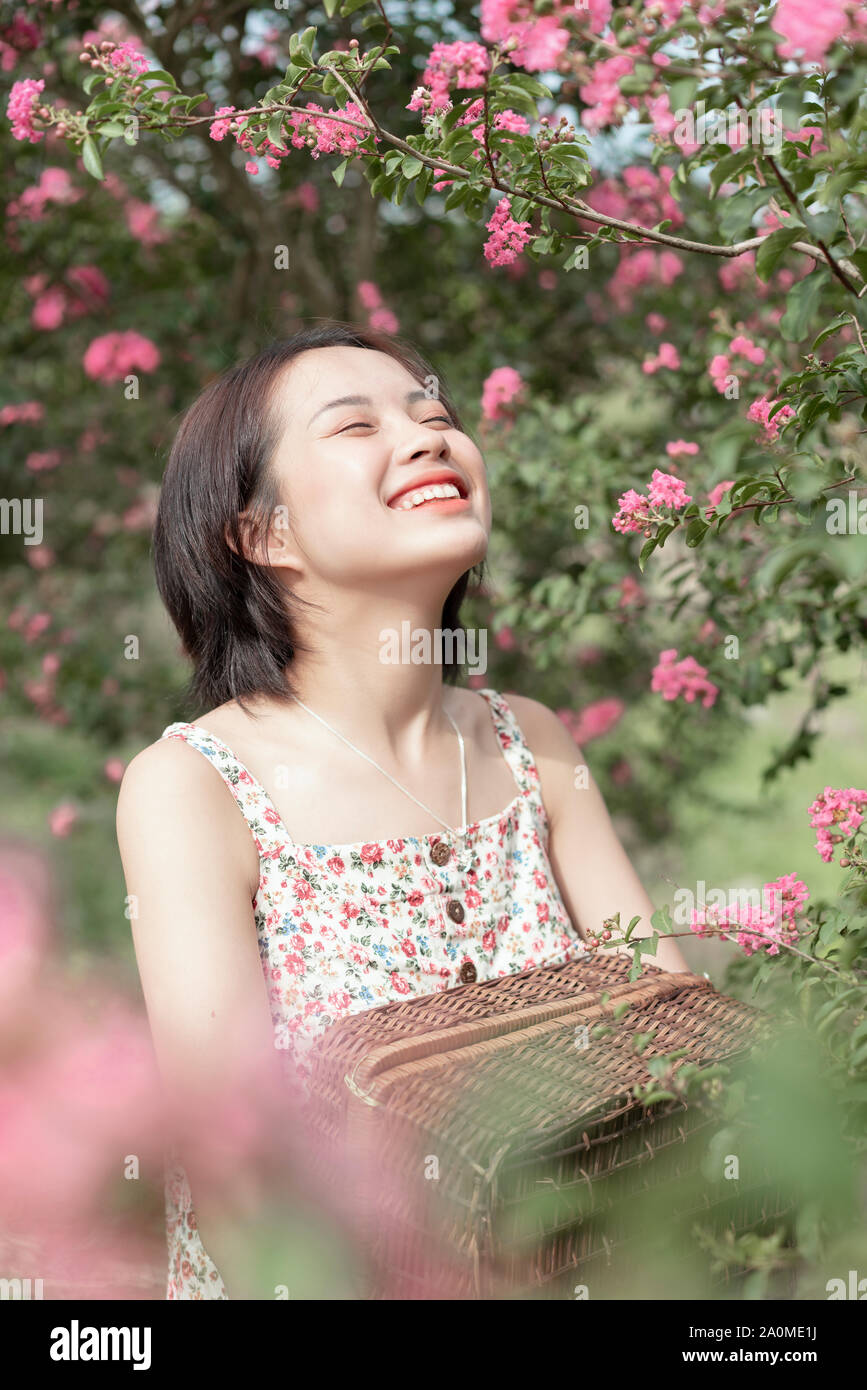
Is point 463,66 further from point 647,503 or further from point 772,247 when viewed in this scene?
point 647,503

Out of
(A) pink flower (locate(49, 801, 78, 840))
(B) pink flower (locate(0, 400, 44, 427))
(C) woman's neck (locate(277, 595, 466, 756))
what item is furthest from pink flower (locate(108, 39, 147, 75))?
(A) pink flower (locate(49, 801, 78, 840))

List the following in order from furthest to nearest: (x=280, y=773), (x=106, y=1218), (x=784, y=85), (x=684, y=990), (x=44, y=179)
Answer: (x=44, y=179), (x=280, y=773), (x=684, y=990), (x=106, y=1218), (x=784, y=85)

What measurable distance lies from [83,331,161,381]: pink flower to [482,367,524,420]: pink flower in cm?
107

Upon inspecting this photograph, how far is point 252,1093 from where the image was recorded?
3.83 feet

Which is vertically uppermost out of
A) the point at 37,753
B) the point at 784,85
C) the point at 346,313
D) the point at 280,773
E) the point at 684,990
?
the point at 346,313

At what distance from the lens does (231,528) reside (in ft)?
5.54

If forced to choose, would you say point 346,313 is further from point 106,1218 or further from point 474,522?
point 106,1218

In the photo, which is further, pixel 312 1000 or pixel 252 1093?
pixel 312 1000

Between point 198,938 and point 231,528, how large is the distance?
2.00 feet

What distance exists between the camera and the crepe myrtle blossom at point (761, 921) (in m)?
1.16

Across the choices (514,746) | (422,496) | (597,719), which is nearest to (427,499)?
(422,496)

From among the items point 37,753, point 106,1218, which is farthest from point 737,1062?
point 37,753

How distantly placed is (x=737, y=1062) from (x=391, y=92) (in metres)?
2.21

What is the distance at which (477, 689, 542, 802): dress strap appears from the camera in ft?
5.94
